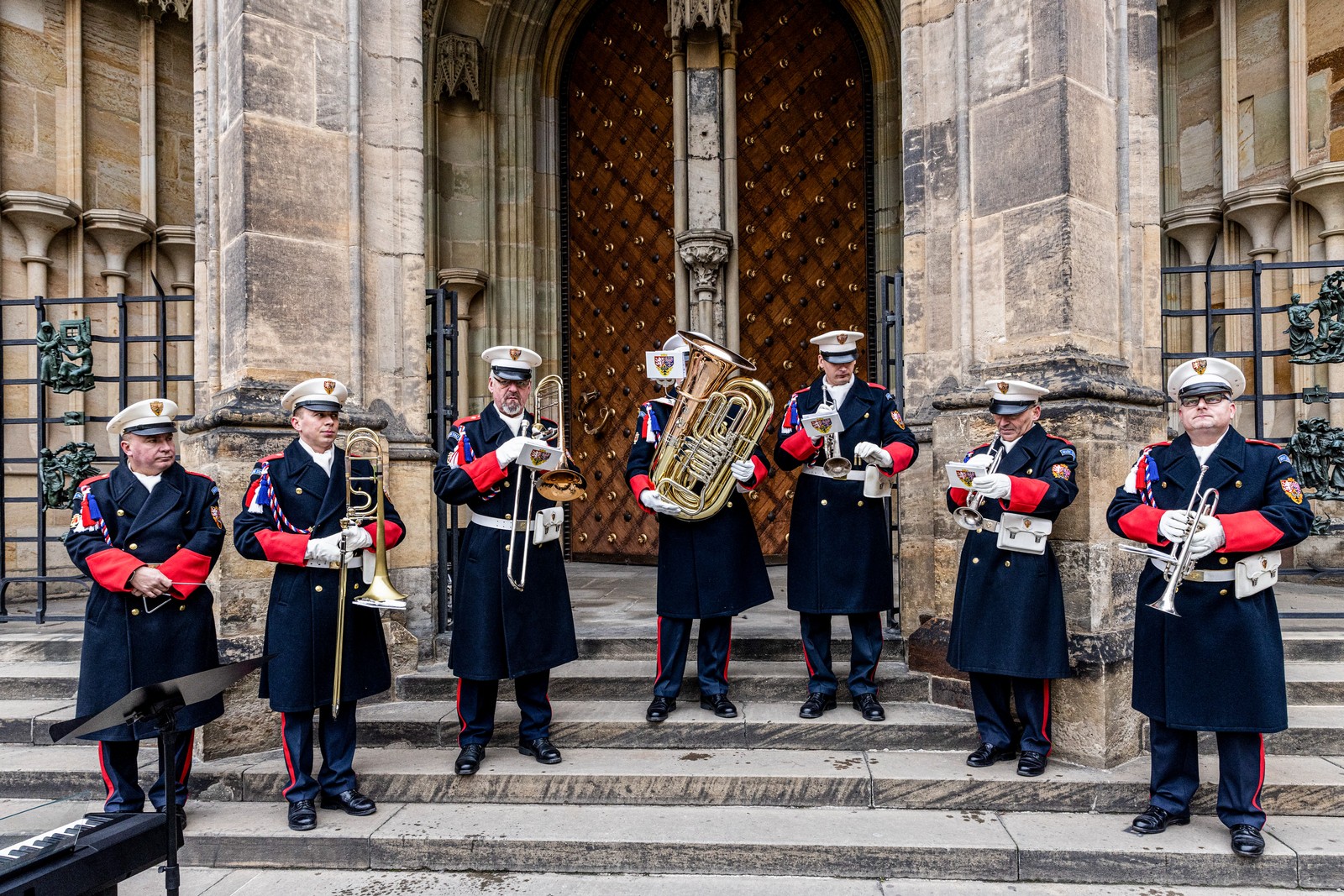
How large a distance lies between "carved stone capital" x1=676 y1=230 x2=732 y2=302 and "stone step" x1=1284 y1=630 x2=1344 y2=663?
5.14m

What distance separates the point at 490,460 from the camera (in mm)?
4250

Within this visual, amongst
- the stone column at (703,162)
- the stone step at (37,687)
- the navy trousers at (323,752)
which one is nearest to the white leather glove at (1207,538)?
the navy trousers at (323,752)

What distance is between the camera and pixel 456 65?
340 inches

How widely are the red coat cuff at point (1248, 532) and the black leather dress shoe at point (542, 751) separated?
9.98 feet

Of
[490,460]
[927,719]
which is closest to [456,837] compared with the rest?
[490,460]

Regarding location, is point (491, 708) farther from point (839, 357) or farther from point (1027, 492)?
point (1027, 492)

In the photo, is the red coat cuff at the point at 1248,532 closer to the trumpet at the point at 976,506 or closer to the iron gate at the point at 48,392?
the trumpet at the point at 976,506

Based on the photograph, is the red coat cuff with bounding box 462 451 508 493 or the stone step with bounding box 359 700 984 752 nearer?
the red coat cuff with bounding box 462 451 508 493

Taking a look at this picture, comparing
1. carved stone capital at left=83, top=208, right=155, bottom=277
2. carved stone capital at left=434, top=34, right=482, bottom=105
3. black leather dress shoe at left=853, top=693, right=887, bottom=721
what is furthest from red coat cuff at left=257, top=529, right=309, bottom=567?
carved stone capital at left=434, top=34, right=482, bottom=105

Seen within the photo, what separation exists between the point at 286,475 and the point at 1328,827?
469cm

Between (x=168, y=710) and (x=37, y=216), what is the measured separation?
264 inches

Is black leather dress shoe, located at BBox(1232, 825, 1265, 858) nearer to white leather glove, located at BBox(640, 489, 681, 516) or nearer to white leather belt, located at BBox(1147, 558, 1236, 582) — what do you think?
white leather belt, located at BBox(1147, 558, 1236, 582)

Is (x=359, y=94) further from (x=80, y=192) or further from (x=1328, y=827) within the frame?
(x=1328, y=827)

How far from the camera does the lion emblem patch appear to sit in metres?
3.56
